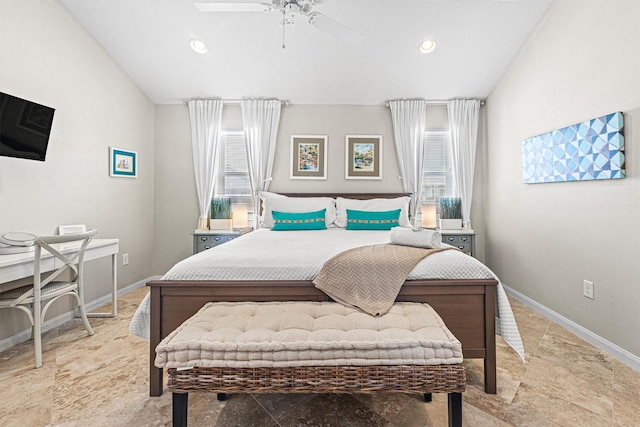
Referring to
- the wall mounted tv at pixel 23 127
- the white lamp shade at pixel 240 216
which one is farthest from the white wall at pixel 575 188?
the wall mounted tv at pixel 23 127

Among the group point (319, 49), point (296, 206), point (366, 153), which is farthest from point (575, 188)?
point (319, 49)

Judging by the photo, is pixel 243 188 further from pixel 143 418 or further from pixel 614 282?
pixel 614 282

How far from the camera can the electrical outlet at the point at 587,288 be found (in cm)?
246

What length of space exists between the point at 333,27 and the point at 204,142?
2.52 meters

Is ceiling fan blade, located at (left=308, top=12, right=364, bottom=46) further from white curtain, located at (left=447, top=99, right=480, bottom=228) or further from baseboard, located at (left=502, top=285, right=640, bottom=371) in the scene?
baseboard, located at (left=502, top=285, right=640, bottom=371)

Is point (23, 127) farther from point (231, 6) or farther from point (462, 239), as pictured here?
point (462, 239)

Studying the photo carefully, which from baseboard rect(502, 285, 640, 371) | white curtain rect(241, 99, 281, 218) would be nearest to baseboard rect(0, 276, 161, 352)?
white curtain rect(241, 99, 281, 218)

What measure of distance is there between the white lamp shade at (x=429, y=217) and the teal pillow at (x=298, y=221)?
4.85 feet

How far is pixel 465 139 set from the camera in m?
4.11

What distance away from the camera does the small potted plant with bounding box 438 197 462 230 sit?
3973mm

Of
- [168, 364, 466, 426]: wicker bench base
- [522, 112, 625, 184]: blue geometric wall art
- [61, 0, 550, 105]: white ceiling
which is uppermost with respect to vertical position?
[61, 0, 550, 105]: white ceiling

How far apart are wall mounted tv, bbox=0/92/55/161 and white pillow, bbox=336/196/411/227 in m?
2.87

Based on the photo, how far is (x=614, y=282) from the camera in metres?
2.26

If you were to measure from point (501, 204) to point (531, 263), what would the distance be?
0.86 metres
